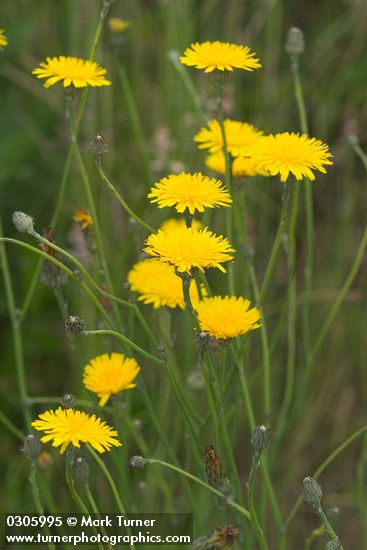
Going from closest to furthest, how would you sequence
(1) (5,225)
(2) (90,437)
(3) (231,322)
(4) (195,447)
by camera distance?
(2) (90,437) → (3) (231,322) → (4) (195,447) → (1) (5,225)

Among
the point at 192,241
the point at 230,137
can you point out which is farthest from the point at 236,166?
the point at 192,241

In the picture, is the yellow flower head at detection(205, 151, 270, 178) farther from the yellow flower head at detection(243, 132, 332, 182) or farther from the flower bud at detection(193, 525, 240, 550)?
the flower bud at detection(193, 525, 240, 550)

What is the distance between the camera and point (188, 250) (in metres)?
0.75

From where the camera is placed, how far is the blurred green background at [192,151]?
1479 mm

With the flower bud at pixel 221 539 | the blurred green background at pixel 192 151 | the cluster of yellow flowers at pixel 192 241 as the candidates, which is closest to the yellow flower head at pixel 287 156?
Result: the cluster of yellow flowers at pixel 192 241

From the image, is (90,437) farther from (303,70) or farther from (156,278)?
(303,70)

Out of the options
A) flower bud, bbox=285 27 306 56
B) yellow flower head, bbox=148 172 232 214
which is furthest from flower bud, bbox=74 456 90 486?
flower bud, bbox=285 27 306 56

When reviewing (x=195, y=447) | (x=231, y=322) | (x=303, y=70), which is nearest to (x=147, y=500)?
(x=195, y=447)

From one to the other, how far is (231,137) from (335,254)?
0.64 meters

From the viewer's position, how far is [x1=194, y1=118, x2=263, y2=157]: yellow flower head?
0.97m

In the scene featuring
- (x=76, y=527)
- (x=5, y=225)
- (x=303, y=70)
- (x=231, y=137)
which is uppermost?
(x=303, y=70)

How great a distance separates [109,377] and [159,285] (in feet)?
0.43

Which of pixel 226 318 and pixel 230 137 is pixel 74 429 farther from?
pixel 230 137

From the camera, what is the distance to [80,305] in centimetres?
145
